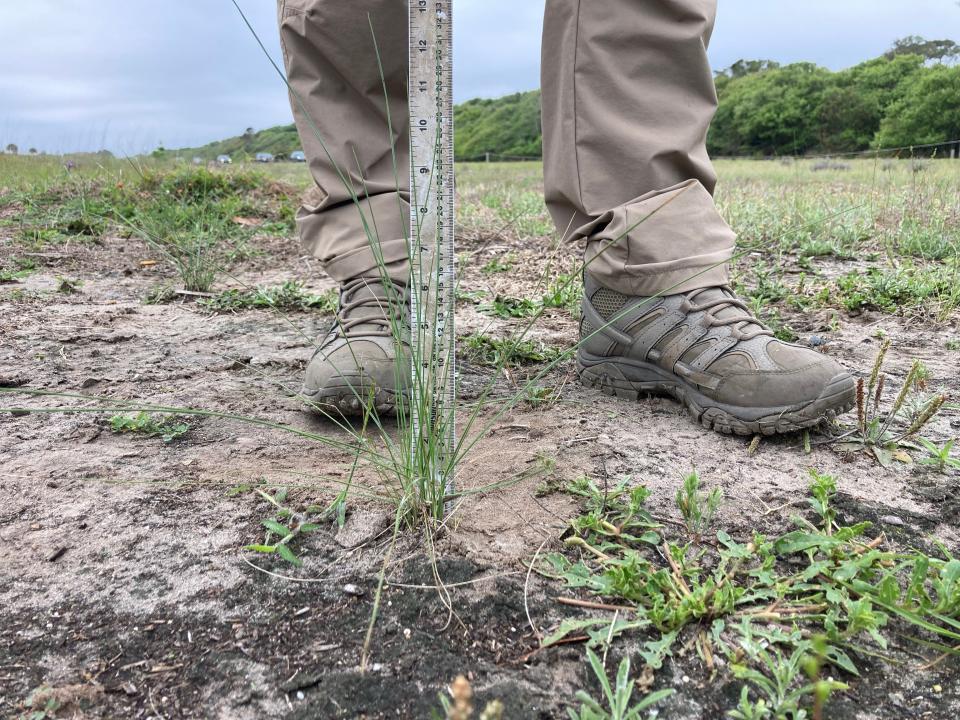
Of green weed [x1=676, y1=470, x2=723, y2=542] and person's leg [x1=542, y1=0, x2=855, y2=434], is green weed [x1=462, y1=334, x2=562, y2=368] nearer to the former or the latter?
person's leg [x1=542, y1=0, x2=855, y2=434]

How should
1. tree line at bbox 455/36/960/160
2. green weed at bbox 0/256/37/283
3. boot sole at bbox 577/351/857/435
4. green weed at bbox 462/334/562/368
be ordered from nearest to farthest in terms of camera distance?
1. boot sole at bbox 577/351/857/435
2. green weed at bbox 462/334/562/368
3. green weed at bbox 0/256/37/283
4. tree line at bbox 455/36/960/160

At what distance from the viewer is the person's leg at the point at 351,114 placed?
5.88 feet

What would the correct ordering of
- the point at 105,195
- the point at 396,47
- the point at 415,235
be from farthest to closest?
1. the point at 105,195
2. the point at 396,47
3. the point at 415,235

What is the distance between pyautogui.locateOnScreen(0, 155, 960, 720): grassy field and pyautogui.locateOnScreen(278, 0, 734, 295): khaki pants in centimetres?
32

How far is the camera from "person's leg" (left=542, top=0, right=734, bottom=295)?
1639 mm

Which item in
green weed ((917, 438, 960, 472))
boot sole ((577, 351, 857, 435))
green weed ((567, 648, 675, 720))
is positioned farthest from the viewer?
boot sole ((577, 351, 857, 435))

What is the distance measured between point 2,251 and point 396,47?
11.1 feet

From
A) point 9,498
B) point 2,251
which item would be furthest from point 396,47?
point 2,251

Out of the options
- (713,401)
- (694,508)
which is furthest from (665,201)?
(694,508)

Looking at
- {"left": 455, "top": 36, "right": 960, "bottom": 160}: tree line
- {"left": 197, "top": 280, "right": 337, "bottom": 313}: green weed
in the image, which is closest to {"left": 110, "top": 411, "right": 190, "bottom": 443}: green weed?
{"left": 197, "top": 280, "right": 337, "bottom": 313}: green weed

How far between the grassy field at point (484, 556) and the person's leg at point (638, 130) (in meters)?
0.30

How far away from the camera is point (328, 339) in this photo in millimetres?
1887

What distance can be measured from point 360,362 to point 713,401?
0.87 metres

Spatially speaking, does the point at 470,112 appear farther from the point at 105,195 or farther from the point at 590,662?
the point at 590,662
